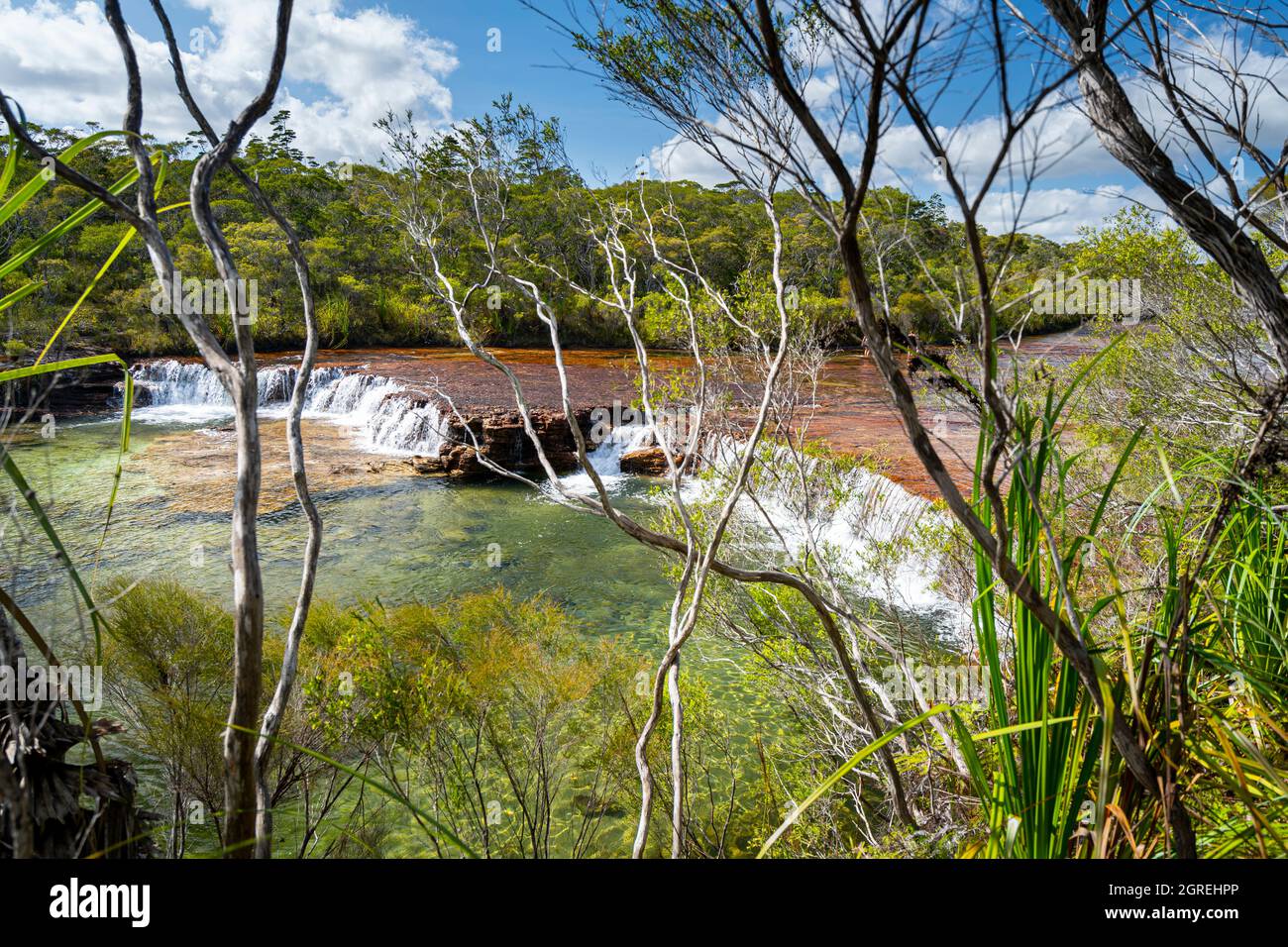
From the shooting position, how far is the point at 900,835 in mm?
1812

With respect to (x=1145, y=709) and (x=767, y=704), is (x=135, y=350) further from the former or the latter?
(x=1145, y=709)

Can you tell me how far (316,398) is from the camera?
49.3ft

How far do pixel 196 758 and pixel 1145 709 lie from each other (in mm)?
4192

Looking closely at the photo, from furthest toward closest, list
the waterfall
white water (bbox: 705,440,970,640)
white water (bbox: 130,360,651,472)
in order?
the waterfall
white water (bbox: 130,360,651,472)
white water (bbox: 705,440,970,640)

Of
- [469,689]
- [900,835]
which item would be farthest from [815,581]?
[900,835]

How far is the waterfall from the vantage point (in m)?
12.7

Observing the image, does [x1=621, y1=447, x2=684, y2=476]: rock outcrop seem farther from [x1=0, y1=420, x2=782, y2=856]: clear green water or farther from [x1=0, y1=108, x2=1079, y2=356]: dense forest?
[x1=0, y1=108, x2=1079, y2=356]: dense forest

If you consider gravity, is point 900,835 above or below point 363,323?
below

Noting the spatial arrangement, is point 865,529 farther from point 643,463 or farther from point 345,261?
point 345,261

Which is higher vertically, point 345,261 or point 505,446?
point 345,261

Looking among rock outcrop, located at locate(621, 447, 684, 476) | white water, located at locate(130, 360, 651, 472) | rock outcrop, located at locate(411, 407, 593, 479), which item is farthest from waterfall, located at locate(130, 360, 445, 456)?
rock outcrop, located at locate(621, 447, 684, 476)

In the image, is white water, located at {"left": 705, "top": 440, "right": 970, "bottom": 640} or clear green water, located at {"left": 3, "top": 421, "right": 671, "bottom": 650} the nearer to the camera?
white water, located at {"left": 705, "top": 440, "right": 970, "bottom": 640}

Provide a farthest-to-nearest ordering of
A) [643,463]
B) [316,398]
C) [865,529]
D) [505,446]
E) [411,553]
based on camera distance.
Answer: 1. [316,398]
2. [505,446]
3. [643,463]
4. [411,553]
5. [865,529]

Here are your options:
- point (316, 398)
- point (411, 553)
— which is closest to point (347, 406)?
point (316, 398)
